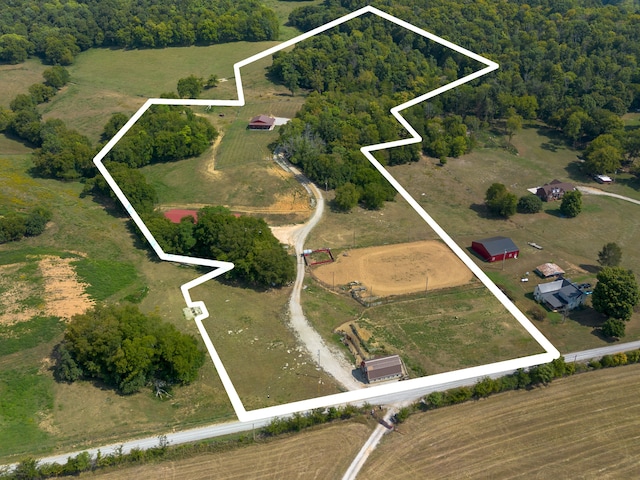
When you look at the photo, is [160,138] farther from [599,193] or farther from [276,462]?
[599,193]

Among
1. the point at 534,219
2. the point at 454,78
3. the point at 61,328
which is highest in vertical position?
the point at 454,78

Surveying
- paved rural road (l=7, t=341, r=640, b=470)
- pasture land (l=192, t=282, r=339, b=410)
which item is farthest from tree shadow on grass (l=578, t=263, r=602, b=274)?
pasture land (l=192, t=282, r=339, b=410)

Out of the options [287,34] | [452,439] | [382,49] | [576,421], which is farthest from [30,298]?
[287,34]

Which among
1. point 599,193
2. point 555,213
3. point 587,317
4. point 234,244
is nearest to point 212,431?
point 234,244

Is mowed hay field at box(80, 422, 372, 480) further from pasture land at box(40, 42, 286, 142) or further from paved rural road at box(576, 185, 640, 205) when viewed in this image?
pasture land at box(40, 42, 286, 142)

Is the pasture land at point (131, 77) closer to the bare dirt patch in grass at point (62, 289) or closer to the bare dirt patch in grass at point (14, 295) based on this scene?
the bare dirt patch in grass at point (62, 289)

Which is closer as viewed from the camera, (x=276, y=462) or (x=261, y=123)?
(x=276, y=462)

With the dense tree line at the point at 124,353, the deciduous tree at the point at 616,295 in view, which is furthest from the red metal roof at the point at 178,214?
the deciduous tree at the point at 616,295
